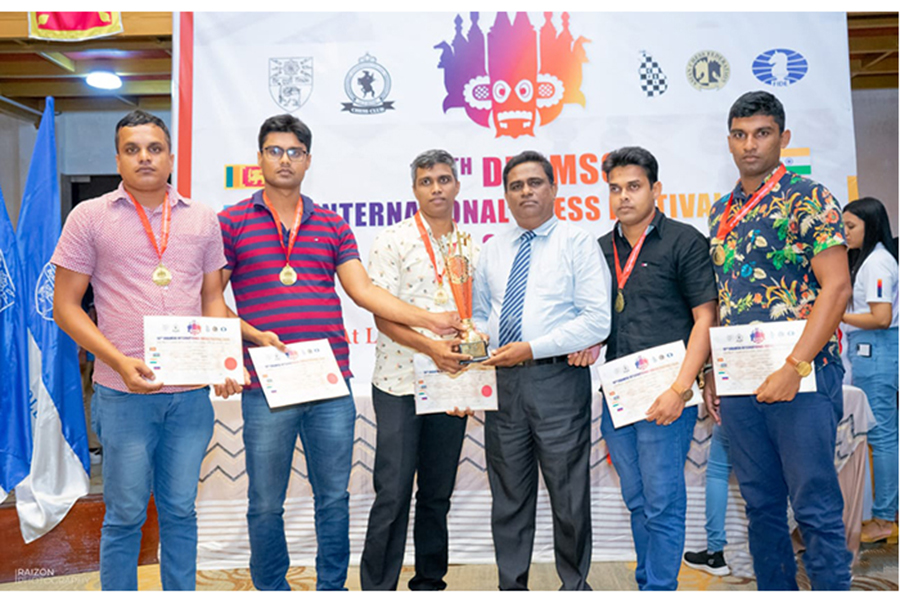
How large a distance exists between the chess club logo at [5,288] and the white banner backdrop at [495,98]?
1.04 metres

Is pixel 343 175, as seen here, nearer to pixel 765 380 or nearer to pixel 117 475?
pixel 117 475

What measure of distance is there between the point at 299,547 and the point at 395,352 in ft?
4.68

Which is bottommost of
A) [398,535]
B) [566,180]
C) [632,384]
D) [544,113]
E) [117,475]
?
[398,535]

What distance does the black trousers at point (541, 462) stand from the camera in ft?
8.26

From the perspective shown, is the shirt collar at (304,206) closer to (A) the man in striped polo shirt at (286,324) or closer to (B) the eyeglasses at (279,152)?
(A) the man in striped polo shirt at (286,324)

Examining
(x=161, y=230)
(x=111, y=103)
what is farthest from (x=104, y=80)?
(x=161, y=230)

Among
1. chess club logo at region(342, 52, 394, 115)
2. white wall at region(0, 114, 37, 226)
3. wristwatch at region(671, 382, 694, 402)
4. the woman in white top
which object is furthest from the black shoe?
white wall at region(0, 114, 37, 226)

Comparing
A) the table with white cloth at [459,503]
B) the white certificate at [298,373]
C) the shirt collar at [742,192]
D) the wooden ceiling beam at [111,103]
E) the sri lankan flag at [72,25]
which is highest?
the wooden ceiling beam at [111,103]

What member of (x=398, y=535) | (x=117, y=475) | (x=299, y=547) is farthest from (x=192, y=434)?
(x=299, y=547)

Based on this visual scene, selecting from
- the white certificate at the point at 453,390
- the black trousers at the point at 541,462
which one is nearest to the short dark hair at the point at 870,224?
the black trousers at the point at 541,462

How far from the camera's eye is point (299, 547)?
3543 millimetres

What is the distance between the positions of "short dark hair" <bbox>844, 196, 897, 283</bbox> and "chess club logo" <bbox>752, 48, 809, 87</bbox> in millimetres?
804

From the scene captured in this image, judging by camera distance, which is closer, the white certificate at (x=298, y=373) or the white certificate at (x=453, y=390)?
the white certificate at (x=298, y=373)

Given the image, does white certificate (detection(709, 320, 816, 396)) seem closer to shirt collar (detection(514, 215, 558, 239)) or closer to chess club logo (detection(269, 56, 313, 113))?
shirt collar (detection(514, 215, 558, 239))
